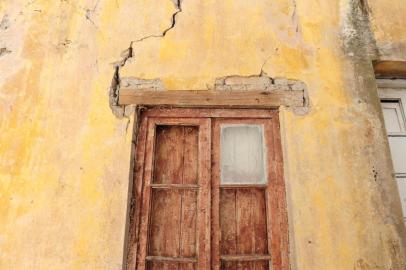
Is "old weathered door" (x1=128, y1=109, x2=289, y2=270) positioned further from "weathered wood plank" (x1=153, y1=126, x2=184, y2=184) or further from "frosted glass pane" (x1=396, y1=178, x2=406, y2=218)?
"frosted glass pane" (x1=396, y1=178, x2=406, y2=218)

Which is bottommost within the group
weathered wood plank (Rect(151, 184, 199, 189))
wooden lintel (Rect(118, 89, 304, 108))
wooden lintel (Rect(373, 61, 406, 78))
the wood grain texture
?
weathered wood plank (Rect(151, 184, 199, 189))

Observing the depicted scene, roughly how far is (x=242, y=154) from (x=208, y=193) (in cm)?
40

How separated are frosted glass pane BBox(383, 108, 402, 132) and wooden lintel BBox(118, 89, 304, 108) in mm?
770

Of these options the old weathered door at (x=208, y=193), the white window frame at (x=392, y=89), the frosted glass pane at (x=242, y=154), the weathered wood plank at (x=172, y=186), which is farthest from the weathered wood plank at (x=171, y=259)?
the white window frame at (x=392, y=89)

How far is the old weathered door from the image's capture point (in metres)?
2.60

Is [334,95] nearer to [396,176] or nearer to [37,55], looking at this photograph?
[396,176]

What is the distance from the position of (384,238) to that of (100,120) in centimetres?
210

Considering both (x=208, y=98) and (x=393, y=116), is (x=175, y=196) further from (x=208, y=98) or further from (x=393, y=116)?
(x=393, y=116)

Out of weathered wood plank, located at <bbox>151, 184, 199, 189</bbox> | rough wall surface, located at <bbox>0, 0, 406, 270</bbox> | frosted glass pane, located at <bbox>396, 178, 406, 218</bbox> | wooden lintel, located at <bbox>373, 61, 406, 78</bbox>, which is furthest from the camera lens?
wooden lintel, located at <bbox>373, 61, 406, 78</bbox>

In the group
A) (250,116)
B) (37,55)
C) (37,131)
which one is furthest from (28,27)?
(250,116)

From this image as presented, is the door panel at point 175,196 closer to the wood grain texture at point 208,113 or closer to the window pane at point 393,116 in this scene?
the wood grain texture at point 208,113

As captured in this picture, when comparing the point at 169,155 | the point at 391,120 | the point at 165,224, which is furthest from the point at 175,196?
the point at 391,120

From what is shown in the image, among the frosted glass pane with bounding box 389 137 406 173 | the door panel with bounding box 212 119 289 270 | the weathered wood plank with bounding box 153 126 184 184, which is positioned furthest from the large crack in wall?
the frosted glass pane with bounding box 389 137 406 173

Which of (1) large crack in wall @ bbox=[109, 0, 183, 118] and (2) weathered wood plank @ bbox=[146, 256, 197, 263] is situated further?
(1) large crack in wall @ bbox=[109, 0, 183, 118]
